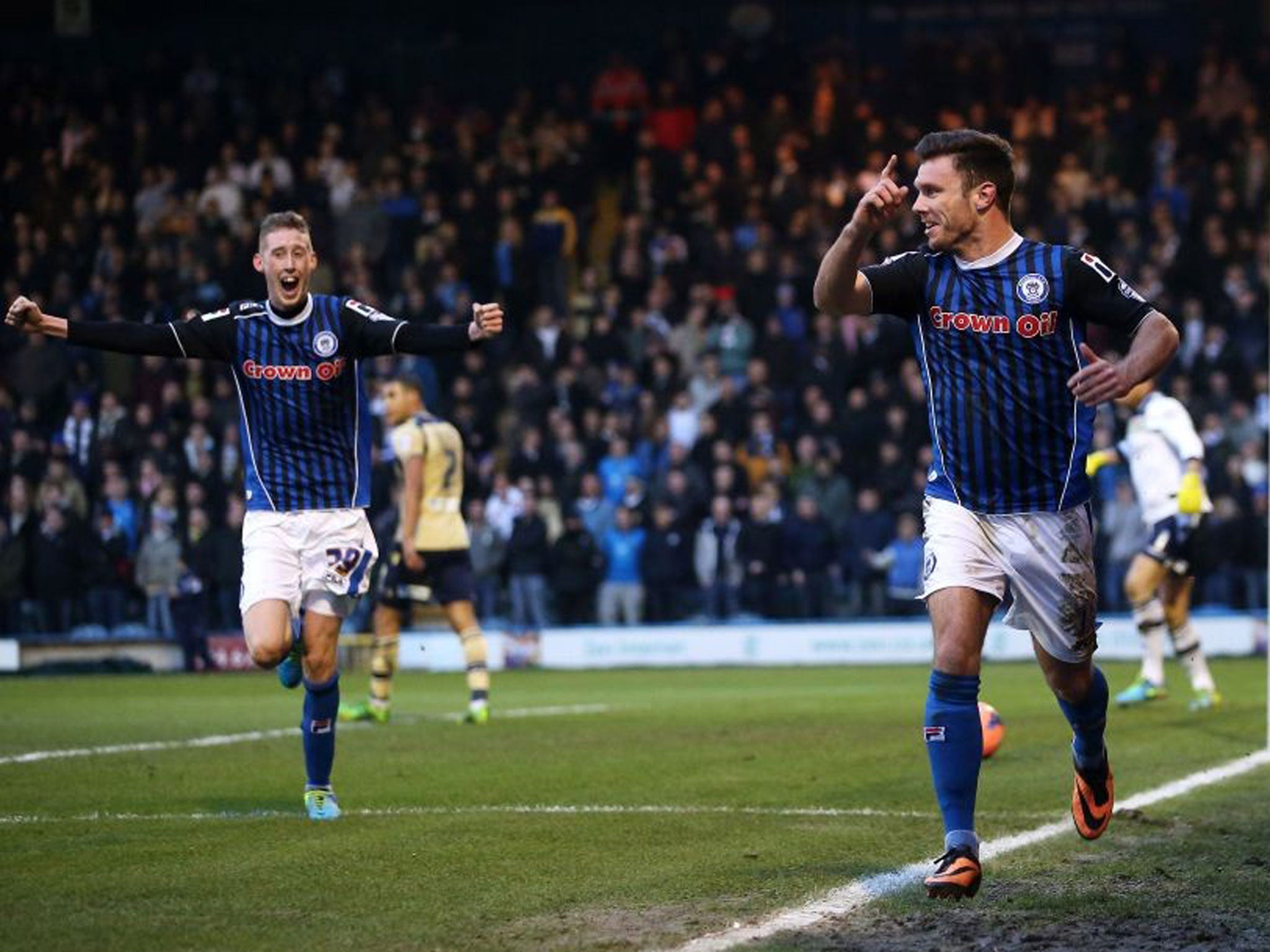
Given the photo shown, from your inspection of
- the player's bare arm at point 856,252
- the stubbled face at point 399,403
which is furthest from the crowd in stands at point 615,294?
the player's bare arm at point 856,252

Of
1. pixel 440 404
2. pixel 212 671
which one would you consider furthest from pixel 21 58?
pixel 212 671

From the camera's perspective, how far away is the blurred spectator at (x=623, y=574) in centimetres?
2541

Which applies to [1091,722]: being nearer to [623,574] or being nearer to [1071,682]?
[1071,682]

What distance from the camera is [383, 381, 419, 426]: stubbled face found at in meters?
15.5

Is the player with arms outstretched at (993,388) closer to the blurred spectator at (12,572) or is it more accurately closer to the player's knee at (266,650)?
the player's knee at (266,650)

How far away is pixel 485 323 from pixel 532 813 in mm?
2176

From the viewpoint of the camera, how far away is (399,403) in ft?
51.1

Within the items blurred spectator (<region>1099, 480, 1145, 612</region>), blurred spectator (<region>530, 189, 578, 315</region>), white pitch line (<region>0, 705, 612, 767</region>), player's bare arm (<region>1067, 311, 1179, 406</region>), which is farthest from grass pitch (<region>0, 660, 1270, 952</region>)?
blurred spectator (<region>530, 189, 578, 315</region>)

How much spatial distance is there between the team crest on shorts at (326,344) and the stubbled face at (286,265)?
17cm

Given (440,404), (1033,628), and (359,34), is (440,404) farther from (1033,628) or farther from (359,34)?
(1033,628)

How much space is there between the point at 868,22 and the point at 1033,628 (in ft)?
90.2

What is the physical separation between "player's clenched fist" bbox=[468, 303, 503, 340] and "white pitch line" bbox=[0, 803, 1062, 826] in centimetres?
210

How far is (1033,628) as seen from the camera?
7.61 meters

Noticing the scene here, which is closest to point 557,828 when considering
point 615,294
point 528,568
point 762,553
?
point 762,553
